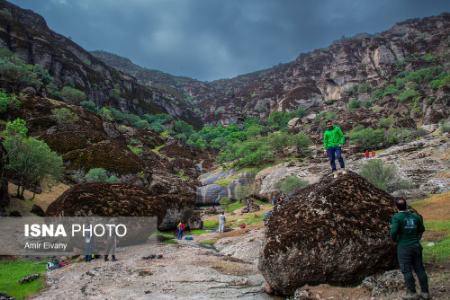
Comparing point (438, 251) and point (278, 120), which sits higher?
point (278, 120)

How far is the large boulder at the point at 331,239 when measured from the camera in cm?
1203

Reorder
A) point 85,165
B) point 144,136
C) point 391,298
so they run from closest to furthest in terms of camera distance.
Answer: point 391,298, point 85,165, point 144,136

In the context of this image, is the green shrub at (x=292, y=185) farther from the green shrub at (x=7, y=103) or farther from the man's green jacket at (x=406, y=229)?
the green shrub at (x=7, y=103)

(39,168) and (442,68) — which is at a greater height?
(442,68)

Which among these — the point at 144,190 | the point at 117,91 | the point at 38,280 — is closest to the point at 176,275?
the point at 38,280

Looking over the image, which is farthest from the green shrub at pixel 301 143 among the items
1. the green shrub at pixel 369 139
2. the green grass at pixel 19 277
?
the green grass at pixel 19 277

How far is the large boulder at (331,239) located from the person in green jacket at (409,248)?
2.87 metres

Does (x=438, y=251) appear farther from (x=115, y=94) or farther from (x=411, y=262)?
(x=115, y=94)

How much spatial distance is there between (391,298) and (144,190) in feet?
88.3

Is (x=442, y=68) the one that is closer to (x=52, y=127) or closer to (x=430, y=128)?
(x=430, y=128)

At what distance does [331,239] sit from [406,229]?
3377 millimetres

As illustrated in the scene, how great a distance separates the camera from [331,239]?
40.1 feet

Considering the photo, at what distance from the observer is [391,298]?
9.65 m

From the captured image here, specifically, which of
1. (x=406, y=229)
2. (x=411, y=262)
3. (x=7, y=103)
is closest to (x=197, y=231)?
(x=411, y=262)
